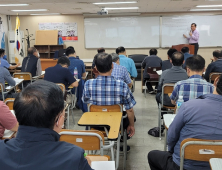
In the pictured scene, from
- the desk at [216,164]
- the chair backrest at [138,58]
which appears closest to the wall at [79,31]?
the chair backrest at [138,58]

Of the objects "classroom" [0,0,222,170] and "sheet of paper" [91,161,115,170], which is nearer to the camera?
"classroom" [0,0,222,170]

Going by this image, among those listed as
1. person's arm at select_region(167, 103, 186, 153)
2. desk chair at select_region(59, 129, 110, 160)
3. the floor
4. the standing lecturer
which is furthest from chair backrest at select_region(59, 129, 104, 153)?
the standing lecturer

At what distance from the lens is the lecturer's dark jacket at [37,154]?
38.0 inches

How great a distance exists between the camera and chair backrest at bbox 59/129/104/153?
1.80m

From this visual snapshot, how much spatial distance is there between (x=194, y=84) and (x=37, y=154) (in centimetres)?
225

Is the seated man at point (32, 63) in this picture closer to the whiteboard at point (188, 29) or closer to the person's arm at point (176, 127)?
the person's arm at point (176, 127)

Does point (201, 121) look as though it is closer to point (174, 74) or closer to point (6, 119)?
point (6, 119)

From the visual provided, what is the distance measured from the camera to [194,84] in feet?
9.24

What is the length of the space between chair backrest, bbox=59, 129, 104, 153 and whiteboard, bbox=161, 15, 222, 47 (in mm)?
8872

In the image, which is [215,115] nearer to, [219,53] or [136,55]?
[219,53]

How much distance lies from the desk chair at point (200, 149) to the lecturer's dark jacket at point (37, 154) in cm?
90


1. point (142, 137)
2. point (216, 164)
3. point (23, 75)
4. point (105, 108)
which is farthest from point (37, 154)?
point (23, 75)

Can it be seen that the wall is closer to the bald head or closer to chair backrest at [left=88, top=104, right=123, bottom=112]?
the bald head

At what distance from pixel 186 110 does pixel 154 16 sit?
8.75m
